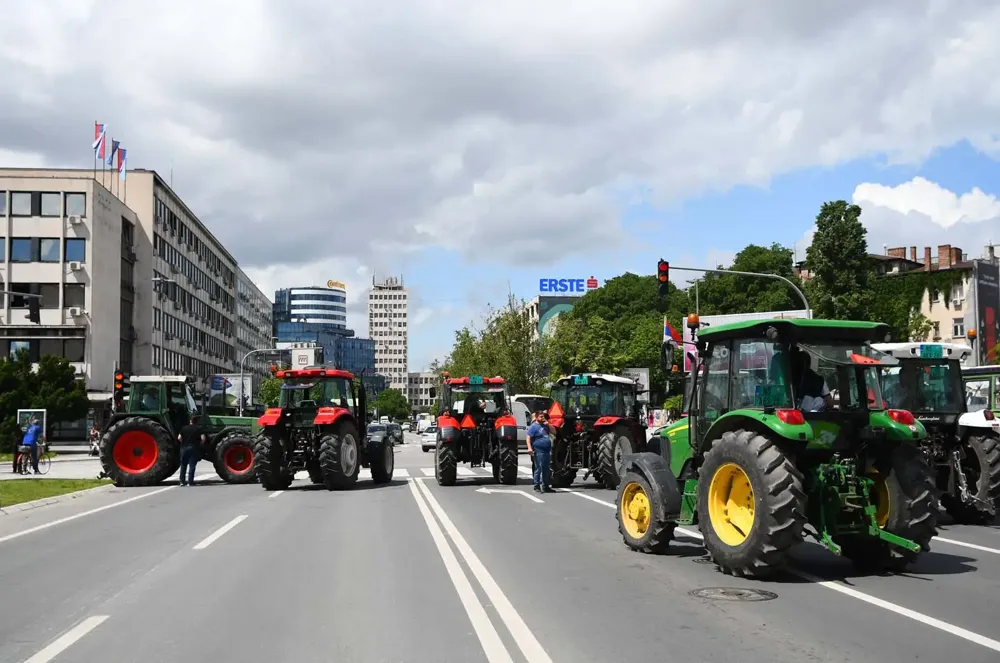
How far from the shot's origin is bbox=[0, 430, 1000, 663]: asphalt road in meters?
6.82

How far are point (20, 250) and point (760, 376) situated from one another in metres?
60.1

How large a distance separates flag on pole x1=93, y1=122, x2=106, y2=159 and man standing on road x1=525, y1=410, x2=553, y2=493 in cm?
5545

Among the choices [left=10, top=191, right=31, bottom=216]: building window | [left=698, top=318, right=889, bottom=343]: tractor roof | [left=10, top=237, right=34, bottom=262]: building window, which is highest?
[left=10, top=191, right=31, bottom=216]: building window

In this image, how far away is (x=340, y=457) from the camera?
21.5 m

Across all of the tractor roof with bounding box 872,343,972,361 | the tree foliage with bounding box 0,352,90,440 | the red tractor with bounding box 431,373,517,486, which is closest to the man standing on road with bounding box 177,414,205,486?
the red tractor with bounding box 431,373,517,486

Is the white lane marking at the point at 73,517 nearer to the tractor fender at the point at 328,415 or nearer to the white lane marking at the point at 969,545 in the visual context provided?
the tractor fender at the point at 328,415

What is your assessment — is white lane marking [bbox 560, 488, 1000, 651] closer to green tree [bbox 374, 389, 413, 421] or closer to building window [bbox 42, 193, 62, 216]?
building window [bbox 42, 193, 62, 216]

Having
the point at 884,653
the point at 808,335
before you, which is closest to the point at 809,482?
the point at 808,335

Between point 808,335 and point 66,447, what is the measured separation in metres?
56.6

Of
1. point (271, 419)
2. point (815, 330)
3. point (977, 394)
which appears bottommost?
point (271, 419)

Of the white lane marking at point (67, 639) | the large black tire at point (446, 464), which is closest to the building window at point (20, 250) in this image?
the large black tire at point (446, 464)

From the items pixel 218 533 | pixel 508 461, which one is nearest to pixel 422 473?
pixel 508 461

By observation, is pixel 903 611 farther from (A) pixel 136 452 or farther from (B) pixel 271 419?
(A) pixel 136 452

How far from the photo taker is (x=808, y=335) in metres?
9.89
